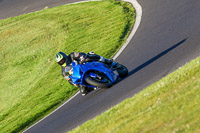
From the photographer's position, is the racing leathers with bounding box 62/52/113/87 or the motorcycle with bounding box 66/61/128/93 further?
the racing leathers with bounding box 62/52/113/87

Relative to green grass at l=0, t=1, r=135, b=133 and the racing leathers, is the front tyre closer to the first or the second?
the racing leathers

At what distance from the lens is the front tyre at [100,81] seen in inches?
449

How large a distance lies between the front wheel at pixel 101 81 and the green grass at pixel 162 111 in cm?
183

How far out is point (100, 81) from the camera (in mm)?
11586

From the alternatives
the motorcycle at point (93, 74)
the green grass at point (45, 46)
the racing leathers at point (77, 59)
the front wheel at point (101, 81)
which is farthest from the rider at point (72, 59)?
the green grass at point (45, 46)

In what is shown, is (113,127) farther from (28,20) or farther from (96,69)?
(28,20)

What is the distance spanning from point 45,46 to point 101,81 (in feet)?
30.4

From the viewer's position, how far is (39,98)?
15320 millimetres

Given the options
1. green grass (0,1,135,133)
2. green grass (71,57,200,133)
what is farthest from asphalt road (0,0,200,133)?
green grass (71,57,200,133)

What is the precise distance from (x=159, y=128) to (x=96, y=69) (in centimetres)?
538

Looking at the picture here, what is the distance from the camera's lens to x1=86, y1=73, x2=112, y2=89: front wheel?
11.4 m

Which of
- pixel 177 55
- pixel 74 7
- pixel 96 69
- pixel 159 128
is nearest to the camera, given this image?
pixel 159 128

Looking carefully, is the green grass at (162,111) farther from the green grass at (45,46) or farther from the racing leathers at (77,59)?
the green grass at (45,46)

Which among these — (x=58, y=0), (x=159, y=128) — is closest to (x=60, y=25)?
(x=58, y=0)
